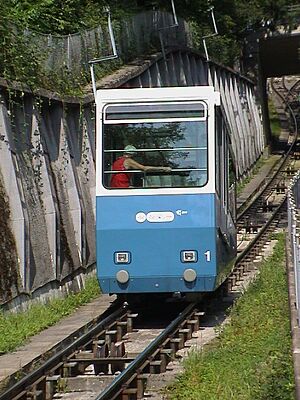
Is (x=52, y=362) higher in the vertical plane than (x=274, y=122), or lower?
lower

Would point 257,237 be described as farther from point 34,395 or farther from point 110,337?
point 34,395

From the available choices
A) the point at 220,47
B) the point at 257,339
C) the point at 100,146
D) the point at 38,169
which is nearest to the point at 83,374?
the point at 257,339

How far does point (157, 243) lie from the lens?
15.2m

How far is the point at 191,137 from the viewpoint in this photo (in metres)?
15.7

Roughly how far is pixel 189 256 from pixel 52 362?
3484 mm

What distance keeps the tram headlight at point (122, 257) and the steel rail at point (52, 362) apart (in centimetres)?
91

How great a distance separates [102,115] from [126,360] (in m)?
4.51

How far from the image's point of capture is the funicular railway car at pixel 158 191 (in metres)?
15.2

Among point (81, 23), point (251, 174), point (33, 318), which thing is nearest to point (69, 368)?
point (33, 318)

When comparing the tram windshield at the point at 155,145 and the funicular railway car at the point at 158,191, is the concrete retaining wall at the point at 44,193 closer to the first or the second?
the funicular railway car at the point at 158,191

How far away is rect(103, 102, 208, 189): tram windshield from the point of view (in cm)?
1552

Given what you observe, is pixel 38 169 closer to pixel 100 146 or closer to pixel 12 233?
pixel 12 233

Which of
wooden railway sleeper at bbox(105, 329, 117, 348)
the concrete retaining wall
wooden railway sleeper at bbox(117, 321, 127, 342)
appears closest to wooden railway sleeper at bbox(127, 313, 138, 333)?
wooden railway sleeper at bbox(117, 321, 127, 342)

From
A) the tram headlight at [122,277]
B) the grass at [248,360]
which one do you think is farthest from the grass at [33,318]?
the grass at [248,360]
